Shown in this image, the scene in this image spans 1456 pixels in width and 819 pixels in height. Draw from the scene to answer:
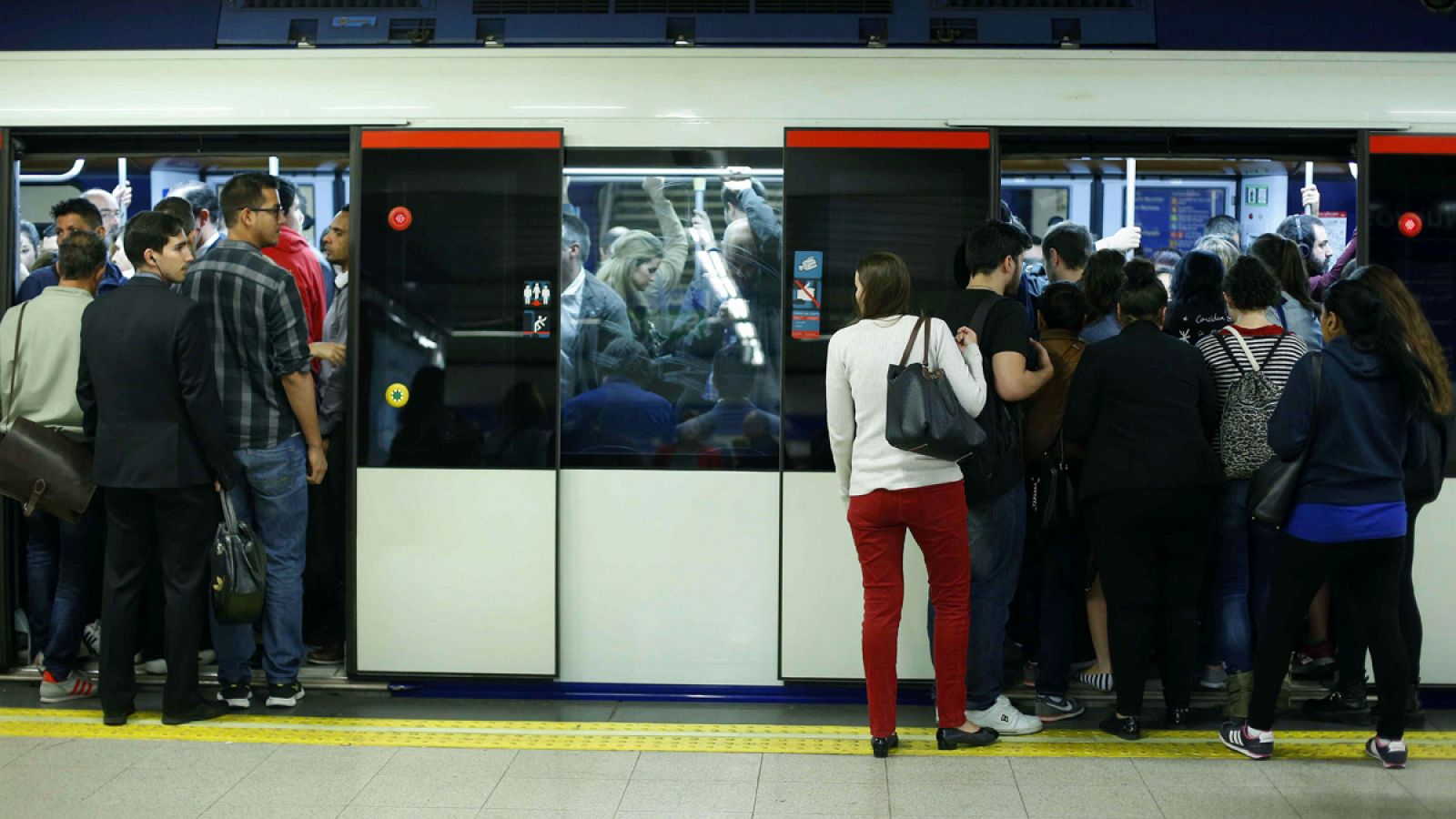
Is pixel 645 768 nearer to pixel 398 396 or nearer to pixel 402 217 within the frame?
pixel 398 396

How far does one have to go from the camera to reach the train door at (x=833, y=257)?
4.50 meters

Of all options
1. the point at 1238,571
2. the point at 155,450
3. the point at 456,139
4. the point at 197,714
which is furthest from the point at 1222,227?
the point at 197,714

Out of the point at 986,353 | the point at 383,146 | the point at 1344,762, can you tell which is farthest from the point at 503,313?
the point at 1344,762

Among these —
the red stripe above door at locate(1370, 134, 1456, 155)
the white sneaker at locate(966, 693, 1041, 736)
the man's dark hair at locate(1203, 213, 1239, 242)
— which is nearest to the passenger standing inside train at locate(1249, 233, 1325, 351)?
the red stripe above door at locate(1370, 134, 1456, 155)

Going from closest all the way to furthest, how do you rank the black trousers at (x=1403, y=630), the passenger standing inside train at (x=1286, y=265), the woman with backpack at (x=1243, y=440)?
the black trousers at (x=1403, y=630)
the woman with backpack at (x=1243, y=440)
the passenger standing inside train at (x=1286, y=265)

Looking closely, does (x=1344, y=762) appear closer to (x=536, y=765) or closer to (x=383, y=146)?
(x=536, y=765)

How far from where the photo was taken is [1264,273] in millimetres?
4344

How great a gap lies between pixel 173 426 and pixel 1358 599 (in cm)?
363

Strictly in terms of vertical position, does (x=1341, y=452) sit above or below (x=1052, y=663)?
above

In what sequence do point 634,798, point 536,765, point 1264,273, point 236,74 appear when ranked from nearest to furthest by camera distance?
1. point 634,798
2. point 536,765
3. point 1264,273
4. point 236,74

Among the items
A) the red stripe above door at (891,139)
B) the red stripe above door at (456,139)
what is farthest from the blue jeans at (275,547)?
the red stripe above door at (891,139)

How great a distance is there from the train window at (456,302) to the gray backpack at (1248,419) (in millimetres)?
2192

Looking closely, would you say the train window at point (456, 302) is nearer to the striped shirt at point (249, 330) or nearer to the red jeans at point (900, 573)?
the striped shirt at point (249, 330)

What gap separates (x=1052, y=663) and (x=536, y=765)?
174 cm
